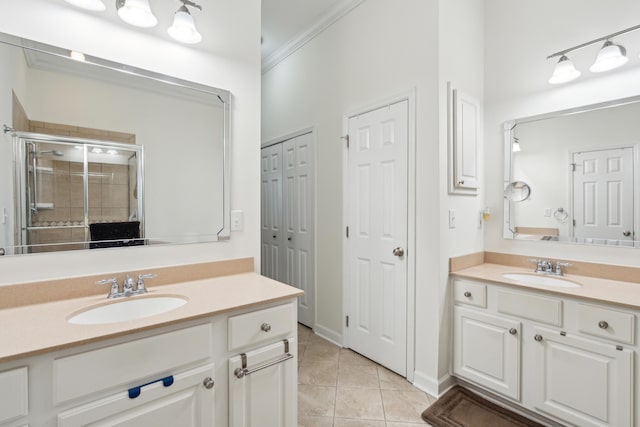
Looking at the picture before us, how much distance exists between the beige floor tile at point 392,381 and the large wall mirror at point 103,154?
1558 millimetres

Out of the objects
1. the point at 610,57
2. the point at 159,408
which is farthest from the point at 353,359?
the point at 610,57

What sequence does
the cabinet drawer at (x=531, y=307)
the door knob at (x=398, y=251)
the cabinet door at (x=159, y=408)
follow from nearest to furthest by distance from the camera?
the cabinet door at (x=159, y=408), the cabinet drawer at (x=531, y=307), the door knob at (x=398, y=251)

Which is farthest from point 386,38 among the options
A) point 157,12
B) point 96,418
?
point 96,418

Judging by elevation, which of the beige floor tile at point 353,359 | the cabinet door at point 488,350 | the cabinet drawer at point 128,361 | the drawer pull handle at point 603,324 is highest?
the cabinet drawer at point 128,361

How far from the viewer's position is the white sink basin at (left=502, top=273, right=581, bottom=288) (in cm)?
185

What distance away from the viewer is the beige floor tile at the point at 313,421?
68.3 inches

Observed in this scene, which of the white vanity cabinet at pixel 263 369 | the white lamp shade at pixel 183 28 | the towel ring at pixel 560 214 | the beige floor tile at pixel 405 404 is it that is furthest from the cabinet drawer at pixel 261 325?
the towel ring at pixel 560 214

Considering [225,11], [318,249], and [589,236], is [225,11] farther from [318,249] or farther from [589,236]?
[589,236]

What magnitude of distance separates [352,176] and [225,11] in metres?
1.46

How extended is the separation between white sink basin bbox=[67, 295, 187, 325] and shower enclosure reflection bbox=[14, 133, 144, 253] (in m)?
0.30

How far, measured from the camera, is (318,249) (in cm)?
A: 298

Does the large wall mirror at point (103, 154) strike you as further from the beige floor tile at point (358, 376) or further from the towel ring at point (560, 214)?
the towel ring at point (560, 214)

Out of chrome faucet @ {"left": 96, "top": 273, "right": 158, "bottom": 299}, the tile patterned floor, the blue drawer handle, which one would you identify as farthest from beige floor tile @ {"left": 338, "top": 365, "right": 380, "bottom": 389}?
chrome faucet @ {"left": 96, "top": 273, "right": 158, "bottom": 299}

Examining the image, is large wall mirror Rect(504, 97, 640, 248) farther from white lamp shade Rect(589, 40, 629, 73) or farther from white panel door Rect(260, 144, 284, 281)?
white panel door Rect(260, 144, 284, 281)
